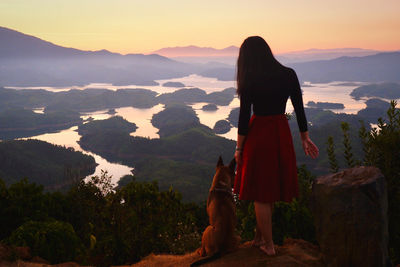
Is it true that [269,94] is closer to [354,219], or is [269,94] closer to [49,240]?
[354,219]

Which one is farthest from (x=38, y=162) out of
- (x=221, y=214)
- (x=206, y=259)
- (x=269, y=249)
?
(x=269, y=249)

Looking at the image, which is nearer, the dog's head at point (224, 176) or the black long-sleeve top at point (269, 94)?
the black long-sleeve top at point (269, 94)

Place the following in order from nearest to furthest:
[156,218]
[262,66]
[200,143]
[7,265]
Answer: [262,66], [7,265], [156,218], [200,143]

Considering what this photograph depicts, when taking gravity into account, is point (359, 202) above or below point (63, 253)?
above

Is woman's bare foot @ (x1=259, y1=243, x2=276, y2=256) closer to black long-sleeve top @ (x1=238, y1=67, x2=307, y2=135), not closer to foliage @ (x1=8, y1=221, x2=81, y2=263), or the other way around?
black long-sleeve top @ (x1=238, y1=67, x2=307, y2=135)

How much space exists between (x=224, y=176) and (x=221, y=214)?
661 mm

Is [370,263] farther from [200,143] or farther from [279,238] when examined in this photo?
[200,143]

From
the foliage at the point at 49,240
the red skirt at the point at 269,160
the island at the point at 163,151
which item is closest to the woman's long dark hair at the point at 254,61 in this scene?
the red skirt at the point at 269,160

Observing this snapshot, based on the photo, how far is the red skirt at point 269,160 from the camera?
5.18 metres

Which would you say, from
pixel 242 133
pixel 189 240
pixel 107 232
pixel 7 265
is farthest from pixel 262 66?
pixel 107 232

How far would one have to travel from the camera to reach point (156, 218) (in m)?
10.7

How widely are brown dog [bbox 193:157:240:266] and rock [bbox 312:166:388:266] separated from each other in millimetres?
1481

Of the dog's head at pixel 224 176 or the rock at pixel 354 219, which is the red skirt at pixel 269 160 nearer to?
the dog's head at pixel 224 176

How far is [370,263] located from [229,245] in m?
2.24
